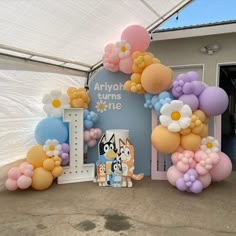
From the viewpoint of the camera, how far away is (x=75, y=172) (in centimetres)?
396

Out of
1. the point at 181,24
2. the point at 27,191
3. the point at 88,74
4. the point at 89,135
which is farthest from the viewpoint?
the point at 88,74

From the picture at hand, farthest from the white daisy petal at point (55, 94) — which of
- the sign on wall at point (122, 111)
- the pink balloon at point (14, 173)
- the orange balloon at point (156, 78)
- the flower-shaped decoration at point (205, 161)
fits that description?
the flower-shaped decoration at point (205, 161)

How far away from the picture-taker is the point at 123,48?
149 inches

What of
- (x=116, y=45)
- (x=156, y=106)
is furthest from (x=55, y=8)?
(x=156, y=106)

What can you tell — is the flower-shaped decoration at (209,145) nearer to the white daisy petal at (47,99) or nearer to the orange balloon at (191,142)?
the orange balloon at (191,142)

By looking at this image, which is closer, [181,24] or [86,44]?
[86,44]

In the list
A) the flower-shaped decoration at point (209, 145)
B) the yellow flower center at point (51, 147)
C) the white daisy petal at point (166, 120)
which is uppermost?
the white daisy petal at point (166, 120)

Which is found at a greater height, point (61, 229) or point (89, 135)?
point (89, 135)

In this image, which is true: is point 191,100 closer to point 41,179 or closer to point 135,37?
point 135,37

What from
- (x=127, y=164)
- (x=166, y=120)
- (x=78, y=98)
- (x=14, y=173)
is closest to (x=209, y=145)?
(x=166, y=120)

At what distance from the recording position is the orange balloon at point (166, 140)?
132 inches

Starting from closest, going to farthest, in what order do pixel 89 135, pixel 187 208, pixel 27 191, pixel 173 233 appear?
pixel 173 233
pixel 187 208
pixel 27 191
pixel 89 135

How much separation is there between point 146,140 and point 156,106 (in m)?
0.75

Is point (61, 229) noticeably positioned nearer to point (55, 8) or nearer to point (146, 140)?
point (146, 140)
